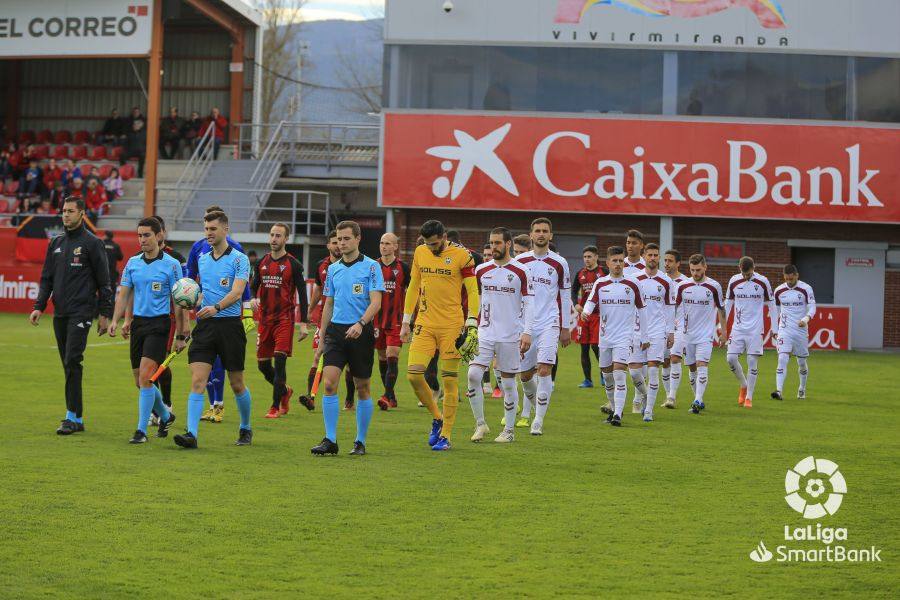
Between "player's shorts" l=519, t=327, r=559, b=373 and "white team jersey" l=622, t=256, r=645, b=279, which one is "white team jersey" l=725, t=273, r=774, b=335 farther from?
"player's shorts" l=519, t=327, r=559, b=373

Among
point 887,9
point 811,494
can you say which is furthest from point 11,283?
point 811,494

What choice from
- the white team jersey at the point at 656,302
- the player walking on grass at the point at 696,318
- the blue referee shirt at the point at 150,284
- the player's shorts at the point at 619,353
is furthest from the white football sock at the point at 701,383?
the blue referee shirt at the point at 150,284

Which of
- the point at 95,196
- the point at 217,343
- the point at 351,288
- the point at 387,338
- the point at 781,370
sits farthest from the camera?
the point at 95,196

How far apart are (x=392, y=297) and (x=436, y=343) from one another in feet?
12.9

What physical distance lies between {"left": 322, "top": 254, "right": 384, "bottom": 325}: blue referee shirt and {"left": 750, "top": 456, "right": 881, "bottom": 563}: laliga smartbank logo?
3.98 meters

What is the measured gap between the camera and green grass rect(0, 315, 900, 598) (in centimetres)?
668

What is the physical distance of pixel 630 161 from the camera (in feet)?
109

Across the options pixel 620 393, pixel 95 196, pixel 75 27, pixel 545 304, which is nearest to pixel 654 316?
pixel 620 393

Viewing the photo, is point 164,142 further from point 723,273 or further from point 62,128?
point 723,273

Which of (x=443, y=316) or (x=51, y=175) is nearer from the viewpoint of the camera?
(x=443, y=316)

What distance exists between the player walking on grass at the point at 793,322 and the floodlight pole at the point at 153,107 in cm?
2268

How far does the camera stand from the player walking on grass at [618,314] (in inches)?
569

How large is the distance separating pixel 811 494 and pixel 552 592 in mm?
3890

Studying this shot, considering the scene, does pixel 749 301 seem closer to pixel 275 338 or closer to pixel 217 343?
pixel 275 338
